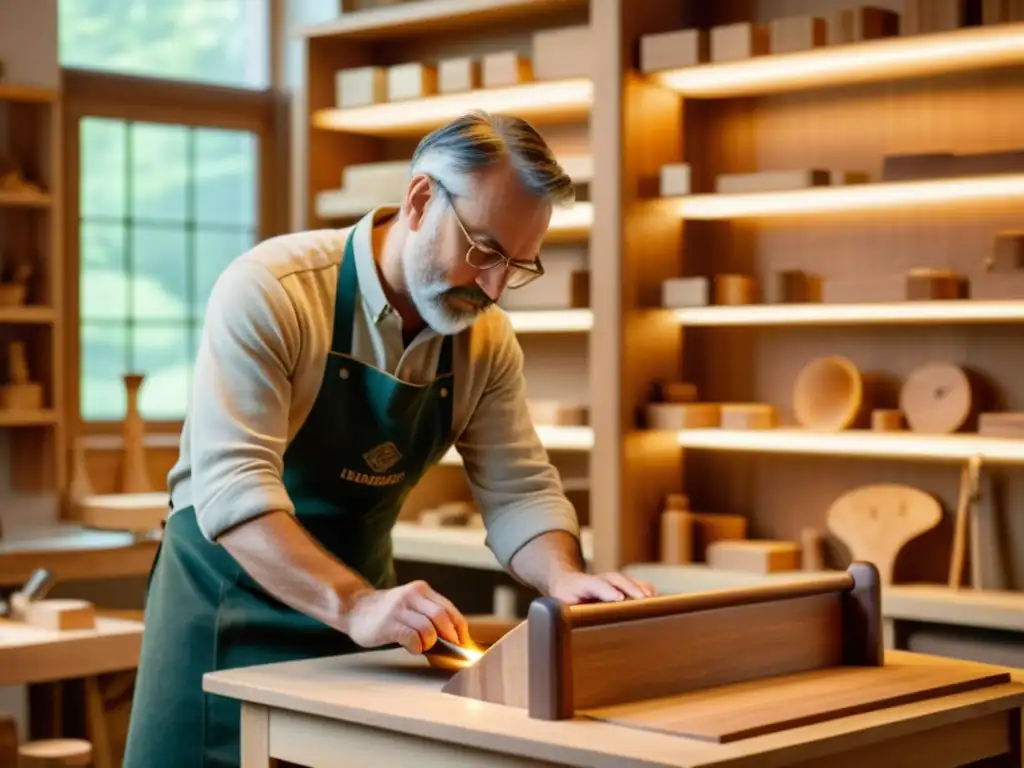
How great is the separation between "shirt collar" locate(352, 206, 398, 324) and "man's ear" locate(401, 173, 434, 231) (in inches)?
4.3

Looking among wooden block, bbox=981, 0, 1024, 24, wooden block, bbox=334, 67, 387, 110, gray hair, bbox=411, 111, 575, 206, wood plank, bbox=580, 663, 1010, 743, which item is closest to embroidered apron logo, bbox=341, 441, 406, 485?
gray hair, bbox=411, 111, 575, 206

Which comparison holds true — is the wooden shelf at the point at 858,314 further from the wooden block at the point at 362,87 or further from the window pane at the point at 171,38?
the window pane at the point at 171,38

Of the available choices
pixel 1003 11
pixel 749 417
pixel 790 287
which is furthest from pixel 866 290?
pixel 1003 11

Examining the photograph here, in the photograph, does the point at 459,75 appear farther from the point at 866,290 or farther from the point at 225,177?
the point at 866,290

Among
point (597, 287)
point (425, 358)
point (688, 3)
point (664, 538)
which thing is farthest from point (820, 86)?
point (425, 358)

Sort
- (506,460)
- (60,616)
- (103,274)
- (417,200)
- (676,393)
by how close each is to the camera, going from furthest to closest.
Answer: (103,274), (676,393), (60,616), (506,460), (417,200)

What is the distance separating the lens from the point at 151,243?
5.51m

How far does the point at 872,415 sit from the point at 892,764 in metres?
2.21

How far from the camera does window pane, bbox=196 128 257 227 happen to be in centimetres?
564

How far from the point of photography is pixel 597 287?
4297 mm

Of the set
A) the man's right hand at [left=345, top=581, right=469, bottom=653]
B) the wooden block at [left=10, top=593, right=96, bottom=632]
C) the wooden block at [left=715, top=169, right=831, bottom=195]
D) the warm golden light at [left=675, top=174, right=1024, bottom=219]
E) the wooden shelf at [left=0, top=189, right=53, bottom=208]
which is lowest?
the wooden block at [left=10, top=593, right=96, bottom=632]

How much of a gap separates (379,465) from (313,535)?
0.50 feet

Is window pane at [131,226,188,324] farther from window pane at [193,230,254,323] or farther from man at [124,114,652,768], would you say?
man at [124,114,652,768]

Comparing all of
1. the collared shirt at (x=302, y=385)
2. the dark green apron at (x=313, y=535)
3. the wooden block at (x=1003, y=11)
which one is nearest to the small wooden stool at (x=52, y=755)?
the dark green apron at (x=313, y=535)
